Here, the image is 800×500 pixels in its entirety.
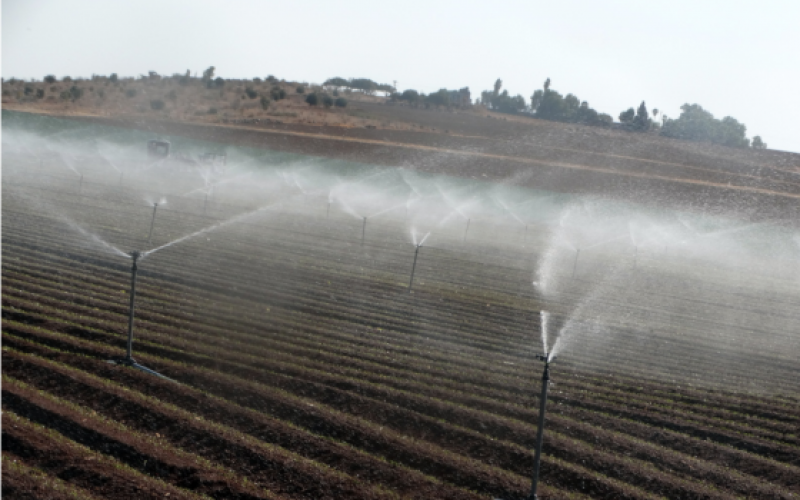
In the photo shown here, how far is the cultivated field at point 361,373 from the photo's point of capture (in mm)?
9609

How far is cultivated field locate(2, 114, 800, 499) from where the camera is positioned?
378 inches

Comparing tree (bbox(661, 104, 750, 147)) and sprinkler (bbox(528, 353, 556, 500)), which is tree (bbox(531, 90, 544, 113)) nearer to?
tree (bbox(661, 104, 750, 147))

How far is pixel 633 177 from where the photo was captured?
6619 centimetres

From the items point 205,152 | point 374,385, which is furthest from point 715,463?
point 205,152

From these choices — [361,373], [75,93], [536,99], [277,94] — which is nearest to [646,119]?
[536,99]

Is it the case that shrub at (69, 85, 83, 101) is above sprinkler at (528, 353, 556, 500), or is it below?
above

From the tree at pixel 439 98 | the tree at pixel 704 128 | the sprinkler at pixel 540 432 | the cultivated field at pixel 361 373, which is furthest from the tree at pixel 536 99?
the sprinkler at pixel 540 432

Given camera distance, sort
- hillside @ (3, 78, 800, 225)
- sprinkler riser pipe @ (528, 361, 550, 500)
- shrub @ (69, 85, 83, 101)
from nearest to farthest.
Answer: sprinkler riser pipe @ (528, 361, 550, 500), hillside @ (3, 78, 800, 225), shrub @ (69, 85, 83, 101)

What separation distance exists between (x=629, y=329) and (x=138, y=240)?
1739 centimetres

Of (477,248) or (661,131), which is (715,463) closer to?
(477,248)

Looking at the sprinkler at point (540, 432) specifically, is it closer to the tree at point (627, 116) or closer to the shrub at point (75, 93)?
the shrub at point (75, 93)

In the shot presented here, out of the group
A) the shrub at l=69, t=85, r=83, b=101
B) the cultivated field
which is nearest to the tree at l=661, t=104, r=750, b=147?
the cultivated field

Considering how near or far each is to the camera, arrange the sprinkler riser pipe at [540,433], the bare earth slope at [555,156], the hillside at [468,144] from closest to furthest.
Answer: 1. the sprinkler riser pipe at [540,433]
2. the bare earth slope at [555,156]
3. the hillside at [468,144]

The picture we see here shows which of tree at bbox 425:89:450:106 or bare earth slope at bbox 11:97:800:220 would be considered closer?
bare earth slope at bbox 11:97:800:220
